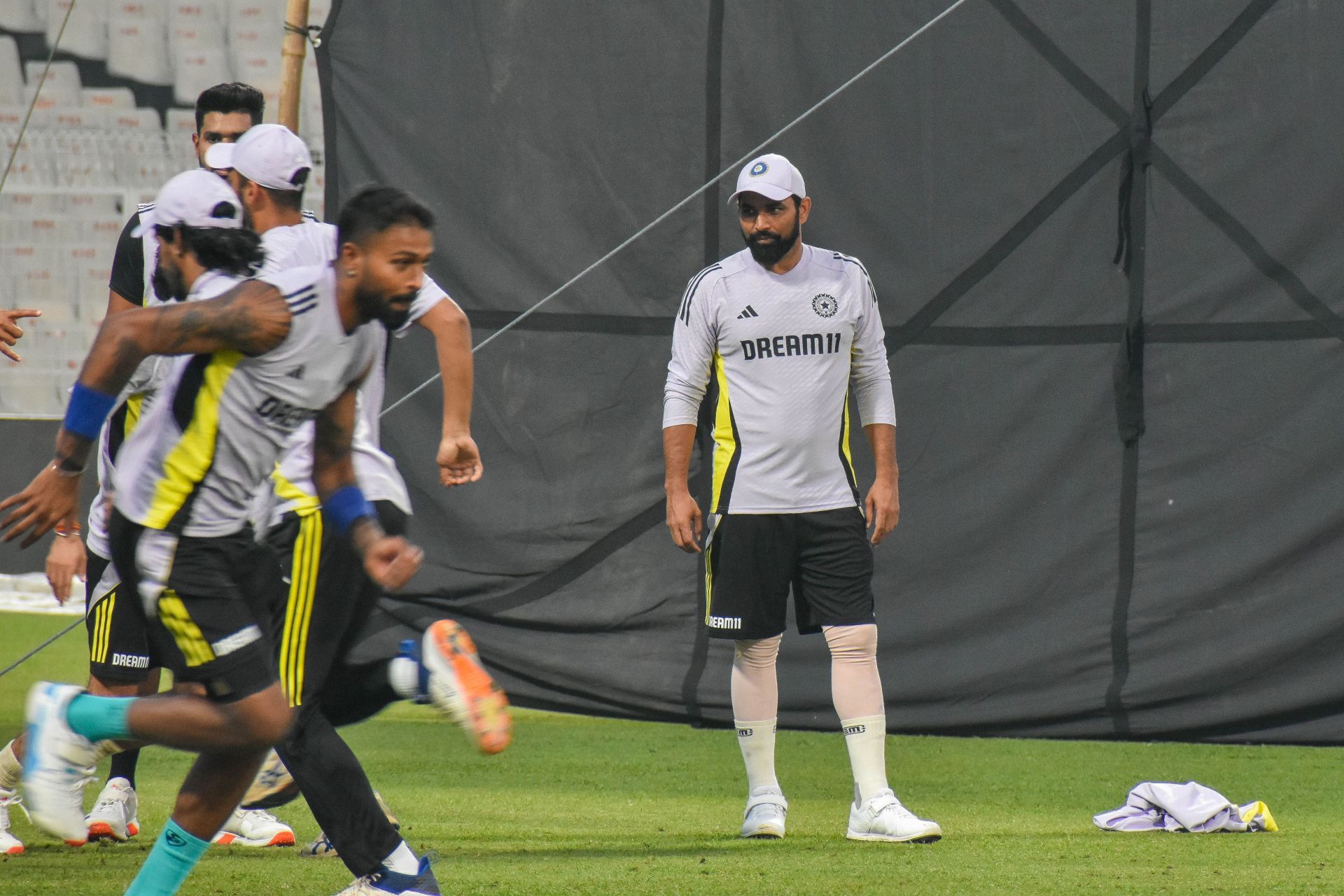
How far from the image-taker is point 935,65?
20.4ft

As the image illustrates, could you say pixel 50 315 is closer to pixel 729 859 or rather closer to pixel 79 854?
pixel 79 854

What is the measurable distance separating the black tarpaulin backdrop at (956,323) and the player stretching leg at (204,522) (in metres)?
3.32

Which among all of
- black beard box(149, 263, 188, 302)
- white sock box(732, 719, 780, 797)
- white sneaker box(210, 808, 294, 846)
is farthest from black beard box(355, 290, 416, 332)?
white sock box(732, 719, 780, 797)

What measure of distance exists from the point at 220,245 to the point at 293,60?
3.29 meters

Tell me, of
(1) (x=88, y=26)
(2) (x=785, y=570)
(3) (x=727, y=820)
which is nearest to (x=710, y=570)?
(2) (x=785, y=570)

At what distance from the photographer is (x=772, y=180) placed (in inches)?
185

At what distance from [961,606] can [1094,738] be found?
2.26ft

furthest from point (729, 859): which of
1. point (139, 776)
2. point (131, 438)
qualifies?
point (139, 776)

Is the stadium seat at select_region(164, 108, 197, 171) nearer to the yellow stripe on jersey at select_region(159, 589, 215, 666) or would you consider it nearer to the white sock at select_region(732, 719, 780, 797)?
the white sock at select_region(732, 719, 780, 797)

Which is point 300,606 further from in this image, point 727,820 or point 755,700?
point 727,820

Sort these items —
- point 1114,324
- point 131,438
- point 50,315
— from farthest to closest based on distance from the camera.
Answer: point 50,315 → point 1114,324 → point 131,438

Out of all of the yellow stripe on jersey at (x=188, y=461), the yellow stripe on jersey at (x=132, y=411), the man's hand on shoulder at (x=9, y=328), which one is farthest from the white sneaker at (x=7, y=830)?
the yellow stripe on jersey at (x=188, y=461)

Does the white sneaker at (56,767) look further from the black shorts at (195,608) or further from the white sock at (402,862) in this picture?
the white sock at (402,862)

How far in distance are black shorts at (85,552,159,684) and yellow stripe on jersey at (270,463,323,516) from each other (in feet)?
2.18
